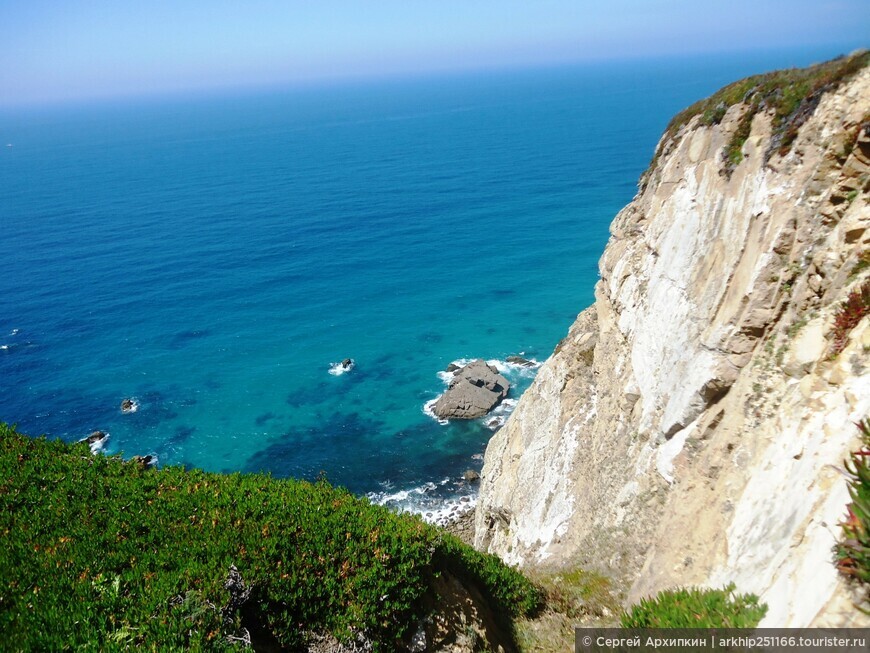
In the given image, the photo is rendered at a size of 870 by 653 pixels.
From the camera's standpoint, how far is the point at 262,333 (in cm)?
6744

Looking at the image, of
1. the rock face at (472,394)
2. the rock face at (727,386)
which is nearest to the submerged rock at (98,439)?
the rock face at (472,394)

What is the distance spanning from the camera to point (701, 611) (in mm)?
10672

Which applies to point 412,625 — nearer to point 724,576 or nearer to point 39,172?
point 724,576

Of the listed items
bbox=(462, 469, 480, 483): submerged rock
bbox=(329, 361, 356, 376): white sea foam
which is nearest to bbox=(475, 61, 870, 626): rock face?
bbox=(462, 469, 480, 483): submerged rock

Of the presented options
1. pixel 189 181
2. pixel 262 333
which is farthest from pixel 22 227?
pixel 262 333

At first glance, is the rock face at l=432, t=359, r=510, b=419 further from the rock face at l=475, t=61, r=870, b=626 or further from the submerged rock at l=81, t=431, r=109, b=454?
the submerged rock at l=81, t=431, r=109, b=454

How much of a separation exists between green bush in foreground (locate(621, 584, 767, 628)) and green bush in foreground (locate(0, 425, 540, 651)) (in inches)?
168

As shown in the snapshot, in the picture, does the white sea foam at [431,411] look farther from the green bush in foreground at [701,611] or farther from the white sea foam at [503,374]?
the green bush in foreground at [701,611]

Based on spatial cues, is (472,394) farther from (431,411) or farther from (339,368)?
(339,368)

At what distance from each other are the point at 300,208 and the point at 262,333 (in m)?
52.4

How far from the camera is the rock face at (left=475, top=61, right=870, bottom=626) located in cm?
1110

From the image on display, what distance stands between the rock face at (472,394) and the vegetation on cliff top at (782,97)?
34.0m

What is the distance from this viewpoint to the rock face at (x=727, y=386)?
1110cm

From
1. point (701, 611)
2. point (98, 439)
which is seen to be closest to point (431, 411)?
point (98, 439)
